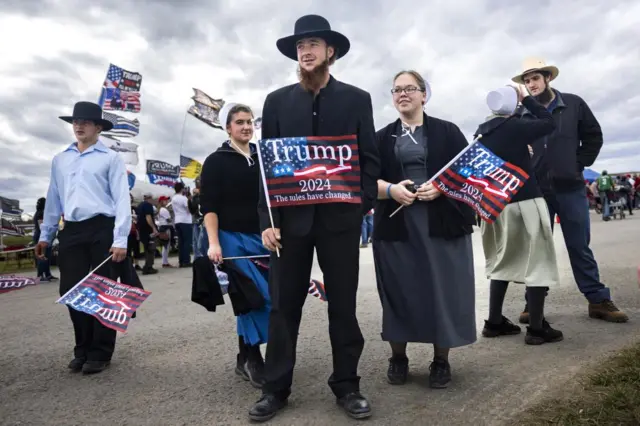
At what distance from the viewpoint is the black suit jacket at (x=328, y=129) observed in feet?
10.1

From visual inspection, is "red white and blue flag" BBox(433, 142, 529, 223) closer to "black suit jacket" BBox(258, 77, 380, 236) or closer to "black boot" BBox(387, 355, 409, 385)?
"black suit jacket" BBox(258, 77, 380, 236)

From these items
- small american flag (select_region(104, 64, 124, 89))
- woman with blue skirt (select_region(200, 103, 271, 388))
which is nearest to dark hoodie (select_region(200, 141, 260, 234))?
woman with blue skirt (select_region(200, 103, 271, 388))

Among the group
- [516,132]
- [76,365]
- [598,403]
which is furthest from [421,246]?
[76,365]

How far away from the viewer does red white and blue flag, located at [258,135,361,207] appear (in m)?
3.01

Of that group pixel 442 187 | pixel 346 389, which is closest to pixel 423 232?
pixel 442 187

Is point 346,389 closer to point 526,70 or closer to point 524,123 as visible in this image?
point 524,123

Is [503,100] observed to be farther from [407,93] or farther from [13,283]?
[13,283]

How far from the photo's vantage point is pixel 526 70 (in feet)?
15.7

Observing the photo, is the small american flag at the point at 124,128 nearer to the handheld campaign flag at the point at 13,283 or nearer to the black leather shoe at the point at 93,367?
the black leather shoe at the point at 93,367

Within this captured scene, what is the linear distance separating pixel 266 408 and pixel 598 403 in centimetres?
178

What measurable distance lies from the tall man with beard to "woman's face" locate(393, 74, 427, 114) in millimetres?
Answer: 496

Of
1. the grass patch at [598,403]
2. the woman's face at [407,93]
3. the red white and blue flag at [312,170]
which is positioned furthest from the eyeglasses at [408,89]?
the grass patch at [598,403]

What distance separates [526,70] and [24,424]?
4.77 m

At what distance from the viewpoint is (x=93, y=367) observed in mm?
4188
